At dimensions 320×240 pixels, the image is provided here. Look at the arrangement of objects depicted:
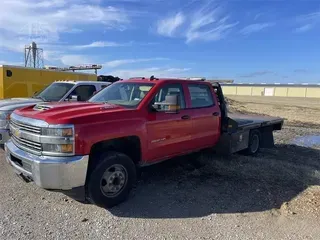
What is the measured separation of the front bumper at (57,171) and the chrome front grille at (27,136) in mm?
147

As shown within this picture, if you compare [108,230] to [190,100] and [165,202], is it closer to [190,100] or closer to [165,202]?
[165,202]

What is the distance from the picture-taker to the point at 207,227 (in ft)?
12.9

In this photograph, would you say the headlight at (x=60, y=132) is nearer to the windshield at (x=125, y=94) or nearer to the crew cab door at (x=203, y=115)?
the windshield at (x=125, y=94)

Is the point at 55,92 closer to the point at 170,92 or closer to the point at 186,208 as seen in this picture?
the point at 170,92

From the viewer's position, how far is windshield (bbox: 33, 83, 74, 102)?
860 centimetres

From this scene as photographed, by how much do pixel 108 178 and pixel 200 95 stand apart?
8.72 ft

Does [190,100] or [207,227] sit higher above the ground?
[190,100]

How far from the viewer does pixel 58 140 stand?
12.7 feet

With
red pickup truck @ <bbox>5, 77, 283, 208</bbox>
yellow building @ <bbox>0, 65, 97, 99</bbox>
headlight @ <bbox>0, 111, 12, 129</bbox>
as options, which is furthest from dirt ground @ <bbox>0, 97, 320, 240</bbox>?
yellow building @ <bbox>0, 65, 97, 99</bbox>

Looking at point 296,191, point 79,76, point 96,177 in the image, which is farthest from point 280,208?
point 79,76

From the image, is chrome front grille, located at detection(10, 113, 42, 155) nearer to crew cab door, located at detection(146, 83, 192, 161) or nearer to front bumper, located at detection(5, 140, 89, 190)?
front bumper, located at detection(5, 140, 89, 190)

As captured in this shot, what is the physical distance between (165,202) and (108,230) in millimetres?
1159

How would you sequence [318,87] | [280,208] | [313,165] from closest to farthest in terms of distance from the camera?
[280,208] → [313,165] → [318,87]

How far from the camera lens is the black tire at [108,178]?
416 cm
